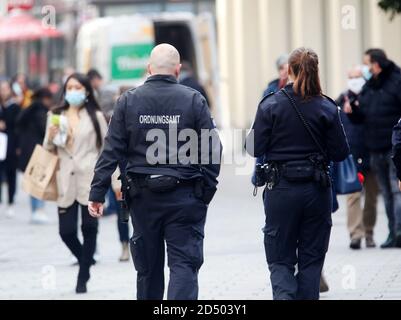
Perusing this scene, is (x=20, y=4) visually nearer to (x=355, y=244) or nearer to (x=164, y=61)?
(x=355, y=244)

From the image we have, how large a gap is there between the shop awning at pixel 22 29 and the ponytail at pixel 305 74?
2409 centimetres

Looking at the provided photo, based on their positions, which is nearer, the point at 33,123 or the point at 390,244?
the point at 390,244

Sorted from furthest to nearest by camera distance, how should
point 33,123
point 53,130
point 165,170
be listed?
point 33,123, point 53,130, point 165,170

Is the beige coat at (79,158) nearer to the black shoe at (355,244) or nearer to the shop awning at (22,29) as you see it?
the black shoe at (355,244)

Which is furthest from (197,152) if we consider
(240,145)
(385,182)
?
(240,145)

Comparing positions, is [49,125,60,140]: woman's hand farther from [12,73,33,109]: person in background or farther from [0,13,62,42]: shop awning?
[0,13,62,42]: shop awning

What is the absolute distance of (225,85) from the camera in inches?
1261

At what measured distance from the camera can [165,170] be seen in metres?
8.57

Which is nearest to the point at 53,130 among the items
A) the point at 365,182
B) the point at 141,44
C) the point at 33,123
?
the point at 365,182

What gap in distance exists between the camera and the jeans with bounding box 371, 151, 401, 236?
13.9 metres

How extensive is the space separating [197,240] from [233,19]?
2298cm

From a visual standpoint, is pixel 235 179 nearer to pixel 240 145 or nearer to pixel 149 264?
pixel 240 145

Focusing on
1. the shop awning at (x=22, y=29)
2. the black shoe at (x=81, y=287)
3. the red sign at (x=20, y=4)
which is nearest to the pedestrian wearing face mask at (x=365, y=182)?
the black shoe at (x=81, y=287)

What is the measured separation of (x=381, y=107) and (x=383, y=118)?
12 centimetres
